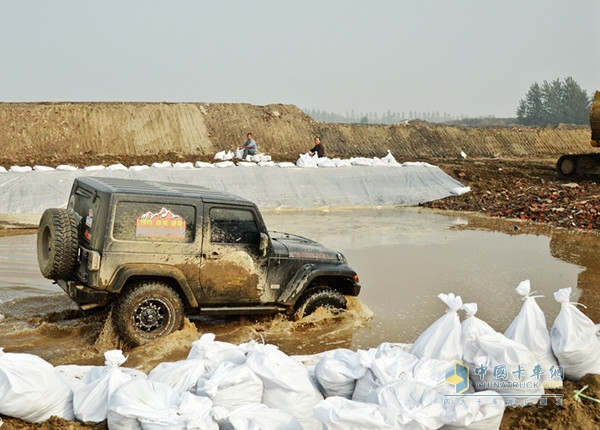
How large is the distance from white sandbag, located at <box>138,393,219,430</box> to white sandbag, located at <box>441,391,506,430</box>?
1.64m

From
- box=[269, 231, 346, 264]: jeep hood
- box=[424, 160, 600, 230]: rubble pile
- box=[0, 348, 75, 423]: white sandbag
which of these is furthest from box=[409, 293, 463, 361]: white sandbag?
box=[424, 160, 600, 230]: rubble pile

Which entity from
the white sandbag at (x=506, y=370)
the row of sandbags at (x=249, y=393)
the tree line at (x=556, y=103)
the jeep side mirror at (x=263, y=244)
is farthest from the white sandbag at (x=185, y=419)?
the tree line at (x=556, y=103)

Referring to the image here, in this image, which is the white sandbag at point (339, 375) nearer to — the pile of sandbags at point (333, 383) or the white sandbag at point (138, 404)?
the pile of sandbags at point (333, 383)

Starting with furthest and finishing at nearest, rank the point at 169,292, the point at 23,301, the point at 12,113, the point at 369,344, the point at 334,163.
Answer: the point at 12,113 → the point at 334,163 → the point at 23,301 → the point at 369,344 → the point at 169,292

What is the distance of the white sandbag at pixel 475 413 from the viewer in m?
4.86

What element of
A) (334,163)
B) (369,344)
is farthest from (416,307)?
(334,163)

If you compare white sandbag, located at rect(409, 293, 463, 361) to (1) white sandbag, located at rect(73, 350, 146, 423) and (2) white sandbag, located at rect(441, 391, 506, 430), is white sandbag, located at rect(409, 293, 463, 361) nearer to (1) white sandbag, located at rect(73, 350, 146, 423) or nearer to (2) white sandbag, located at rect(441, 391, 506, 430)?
(2) white sandbag, located at rect(441, 391, 506, 430)

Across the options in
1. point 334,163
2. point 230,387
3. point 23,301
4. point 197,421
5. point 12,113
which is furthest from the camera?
point 12,113

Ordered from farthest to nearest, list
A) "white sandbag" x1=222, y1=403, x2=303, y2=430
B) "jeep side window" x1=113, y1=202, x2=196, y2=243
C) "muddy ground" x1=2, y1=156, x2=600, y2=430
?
"muddy ground" x1=2, y1=156, x2=600, y2=430 < "jeep side window" x1=113, y1=202, x2=196, y2=243 < "white sandbag" x1=222, y1=403, x2=303, y2=430

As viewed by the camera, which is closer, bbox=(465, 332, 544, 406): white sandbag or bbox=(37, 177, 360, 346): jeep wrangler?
bbox=(465, 332, 544, 406): white sandbag

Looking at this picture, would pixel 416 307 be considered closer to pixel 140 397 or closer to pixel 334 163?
pixel 140 397

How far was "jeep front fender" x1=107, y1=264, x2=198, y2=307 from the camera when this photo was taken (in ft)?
25.6

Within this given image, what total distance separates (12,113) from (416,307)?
3598 cm

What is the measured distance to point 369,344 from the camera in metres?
8.64
